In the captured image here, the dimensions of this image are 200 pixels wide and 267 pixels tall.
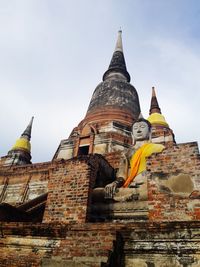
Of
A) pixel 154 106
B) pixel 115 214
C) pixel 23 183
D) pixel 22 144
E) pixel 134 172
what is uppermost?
pixel 154 106

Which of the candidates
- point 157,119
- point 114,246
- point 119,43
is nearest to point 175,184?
point 114,246

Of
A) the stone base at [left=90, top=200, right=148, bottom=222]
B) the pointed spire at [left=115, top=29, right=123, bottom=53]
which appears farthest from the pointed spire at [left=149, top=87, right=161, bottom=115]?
the stone base at [left=90, top=200, right=148, bottom=222]

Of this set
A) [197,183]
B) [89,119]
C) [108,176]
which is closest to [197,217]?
[197,183]

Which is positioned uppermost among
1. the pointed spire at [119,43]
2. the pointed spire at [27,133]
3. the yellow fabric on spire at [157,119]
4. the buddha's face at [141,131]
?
the pointed spire at [119,43]

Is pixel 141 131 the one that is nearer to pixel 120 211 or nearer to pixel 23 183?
pixel 120 211

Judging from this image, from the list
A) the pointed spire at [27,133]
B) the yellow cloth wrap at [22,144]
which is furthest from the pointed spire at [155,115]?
the pointed spire at [27,133]

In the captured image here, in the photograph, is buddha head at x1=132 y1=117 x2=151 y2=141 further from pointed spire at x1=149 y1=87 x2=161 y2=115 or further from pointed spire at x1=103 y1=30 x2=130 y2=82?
pointed spire at x1=149 y1=87 x2=161 y2=115

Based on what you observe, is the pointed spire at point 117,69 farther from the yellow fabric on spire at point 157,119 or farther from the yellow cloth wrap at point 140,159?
the yellow cloth wrap at point 140,159

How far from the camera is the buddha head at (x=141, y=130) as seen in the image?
8.73m

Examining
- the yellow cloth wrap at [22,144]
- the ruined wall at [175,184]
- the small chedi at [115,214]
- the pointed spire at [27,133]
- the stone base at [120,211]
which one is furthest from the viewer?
the pointed spire at [27,133]

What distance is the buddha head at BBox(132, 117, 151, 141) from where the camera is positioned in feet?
28.7

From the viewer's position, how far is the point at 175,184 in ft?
17.4

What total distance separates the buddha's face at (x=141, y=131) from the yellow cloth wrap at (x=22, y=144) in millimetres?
13083

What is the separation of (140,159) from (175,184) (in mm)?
2010
